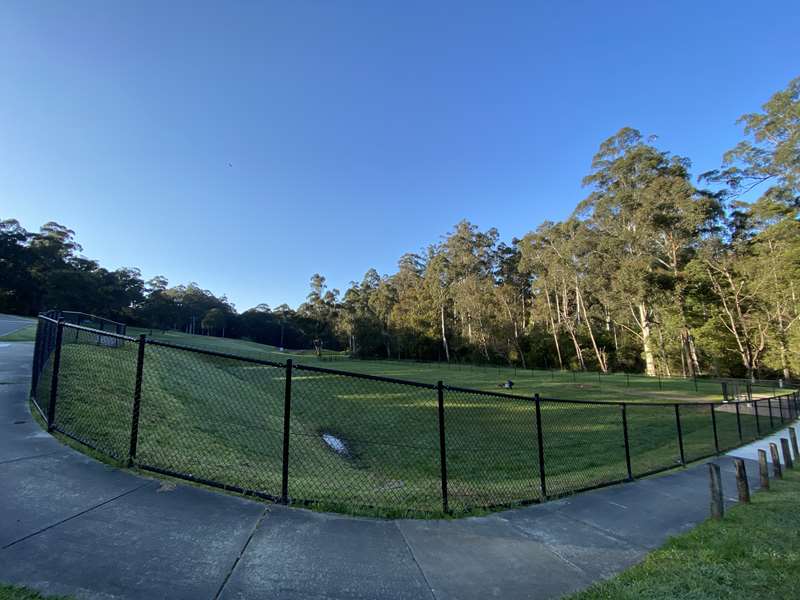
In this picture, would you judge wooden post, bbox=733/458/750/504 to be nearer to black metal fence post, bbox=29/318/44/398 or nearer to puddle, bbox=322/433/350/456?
puddle, bbox=322/433/350/456

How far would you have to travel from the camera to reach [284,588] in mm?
2486

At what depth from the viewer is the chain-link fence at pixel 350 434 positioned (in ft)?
14.6

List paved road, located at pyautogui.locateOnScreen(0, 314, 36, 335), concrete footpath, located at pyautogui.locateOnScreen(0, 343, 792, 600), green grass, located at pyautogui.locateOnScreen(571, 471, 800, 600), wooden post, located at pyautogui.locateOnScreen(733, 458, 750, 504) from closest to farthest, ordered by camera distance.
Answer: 1. concrete footpath, located at pyautogui.locateOnScreen(0, 343, 792, 600)
2. green grass, located at pyautogui.locateOnScreen(571, 471, 800, 600)
3. wooden post, located at pyautogui.locateOnScreen(733, 458, 750, 504)
4. paved road, located at pyautogui.locateOnScreen(0, 314, 36, 335)

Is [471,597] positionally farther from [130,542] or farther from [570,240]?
[570,240]

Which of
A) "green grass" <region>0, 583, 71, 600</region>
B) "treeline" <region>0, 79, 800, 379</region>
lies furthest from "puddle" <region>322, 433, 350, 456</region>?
"treeline" <region>0, 79, 800, 379</region>

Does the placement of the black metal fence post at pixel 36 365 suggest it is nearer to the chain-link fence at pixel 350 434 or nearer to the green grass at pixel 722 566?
the chain-link fence at pixel 350 434

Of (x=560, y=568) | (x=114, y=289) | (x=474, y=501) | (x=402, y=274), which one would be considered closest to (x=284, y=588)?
(x=560, y=568)

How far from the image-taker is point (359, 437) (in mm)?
11781

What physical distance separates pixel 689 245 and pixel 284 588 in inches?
1728

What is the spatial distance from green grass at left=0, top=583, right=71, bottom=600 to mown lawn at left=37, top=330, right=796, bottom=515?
1983 mm

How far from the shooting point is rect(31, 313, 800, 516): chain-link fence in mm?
4453

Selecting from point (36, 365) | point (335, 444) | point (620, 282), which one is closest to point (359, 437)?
point (335, 444)

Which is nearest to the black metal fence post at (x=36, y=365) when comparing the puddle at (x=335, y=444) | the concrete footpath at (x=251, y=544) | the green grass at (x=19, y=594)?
the concrete footpath at (x=251, y=544)

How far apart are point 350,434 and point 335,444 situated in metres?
1.47
